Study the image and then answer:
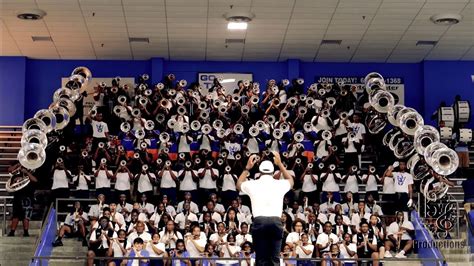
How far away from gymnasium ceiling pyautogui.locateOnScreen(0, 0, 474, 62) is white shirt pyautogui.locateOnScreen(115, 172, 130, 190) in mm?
3864

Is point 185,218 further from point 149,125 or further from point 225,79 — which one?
point 225,79

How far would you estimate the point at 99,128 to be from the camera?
23.9 metres

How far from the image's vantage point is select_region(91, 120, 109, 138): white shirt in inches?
937

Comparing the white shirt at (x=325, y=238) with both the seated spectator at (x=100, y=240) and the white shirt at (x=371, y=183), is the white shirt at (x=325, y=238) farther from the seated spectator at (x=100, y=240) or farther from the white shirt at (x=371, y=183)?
the seated spectator at (x=100, y=240)

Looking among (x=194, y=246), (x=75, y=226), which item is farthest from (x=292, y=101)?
(x=75, y=226)

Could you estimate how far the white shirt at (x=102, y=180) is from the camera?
21734mm

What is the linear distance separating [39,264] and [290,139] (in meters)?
9.28

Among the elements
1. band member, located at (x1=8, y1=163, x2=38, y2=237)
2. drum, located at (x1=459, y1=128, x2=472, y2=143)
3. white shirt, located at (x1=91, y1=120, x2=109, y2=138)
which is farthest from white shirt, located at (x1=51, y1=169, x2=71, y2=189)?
drum, located at (x1=459, y1=128, x2=472, y2=143)

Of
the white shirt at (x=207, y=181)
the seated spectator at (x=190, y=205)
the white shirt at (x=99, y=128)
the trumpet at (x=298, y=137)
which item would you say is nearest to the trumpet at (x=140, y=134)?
the white shirt at (x=99, y=128)

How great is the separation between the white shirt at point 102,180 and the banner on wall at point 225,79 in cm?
590

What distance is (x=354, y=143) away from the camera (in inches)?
934

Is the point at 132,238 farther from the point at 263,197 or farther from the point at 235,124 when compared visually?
the point at 263,197

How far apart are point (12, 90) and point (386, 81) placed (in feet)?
35.4

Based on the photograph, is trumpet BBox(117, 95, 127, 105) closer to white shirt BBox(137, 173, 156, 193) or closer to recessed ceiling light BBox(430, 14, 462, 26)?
white shirt BBox(137, 173, 156, 193)
